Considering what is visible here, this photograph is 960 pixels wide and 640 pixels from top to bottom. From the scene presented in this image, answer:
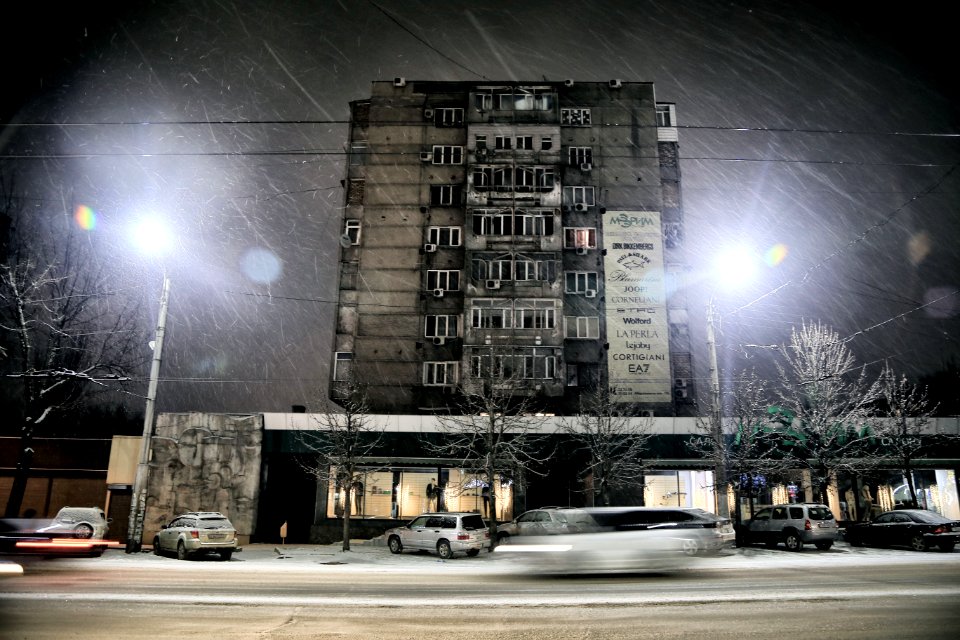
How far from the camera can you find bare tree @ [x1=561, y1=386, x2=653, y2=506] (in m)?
28.4

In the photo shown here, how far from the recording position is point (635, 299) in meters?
39.9

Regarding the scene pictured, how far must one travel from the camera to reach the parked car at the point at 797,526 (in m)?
21.4

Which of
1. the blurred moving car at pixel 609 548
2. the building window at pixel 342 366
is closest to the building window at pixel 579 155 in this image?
the building window at pixel 342 366

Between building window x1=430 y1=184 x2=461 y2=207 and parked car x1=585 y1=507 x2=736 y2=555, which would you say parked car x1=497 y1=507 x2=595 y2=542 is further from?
building window x1=430 y1=184 x2=461 y2=207

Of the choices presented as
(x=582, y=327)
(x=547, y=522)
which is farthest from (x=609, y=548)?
(x=582, y=327)

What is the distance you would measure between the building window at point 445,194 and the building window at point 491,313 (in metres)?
7.85

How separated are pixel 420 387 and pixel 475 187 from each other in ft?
45.8

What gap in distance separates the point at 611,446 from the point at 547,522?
30.8 ft

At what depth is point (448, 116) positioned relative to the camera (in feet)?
142

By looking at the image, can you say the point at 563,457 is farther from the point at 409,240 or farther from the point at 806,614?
the point at 806,614

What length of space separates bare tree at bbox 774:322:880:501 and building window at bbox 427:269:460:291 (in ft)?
66.2

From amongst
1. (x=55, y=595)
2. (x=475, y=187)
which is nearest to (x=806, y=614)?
(x=55, y=595)

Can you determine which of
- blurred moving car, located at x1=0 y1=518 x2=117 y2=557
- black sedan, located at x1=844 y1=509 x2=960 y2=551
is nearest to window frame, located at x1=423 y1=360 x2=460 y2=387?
blurred moving car, located at x1=0 y1=518 x2=117 y2=557

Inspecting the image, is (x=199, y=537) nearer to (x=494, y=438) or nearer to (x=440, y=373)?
(x=494, y=438)
